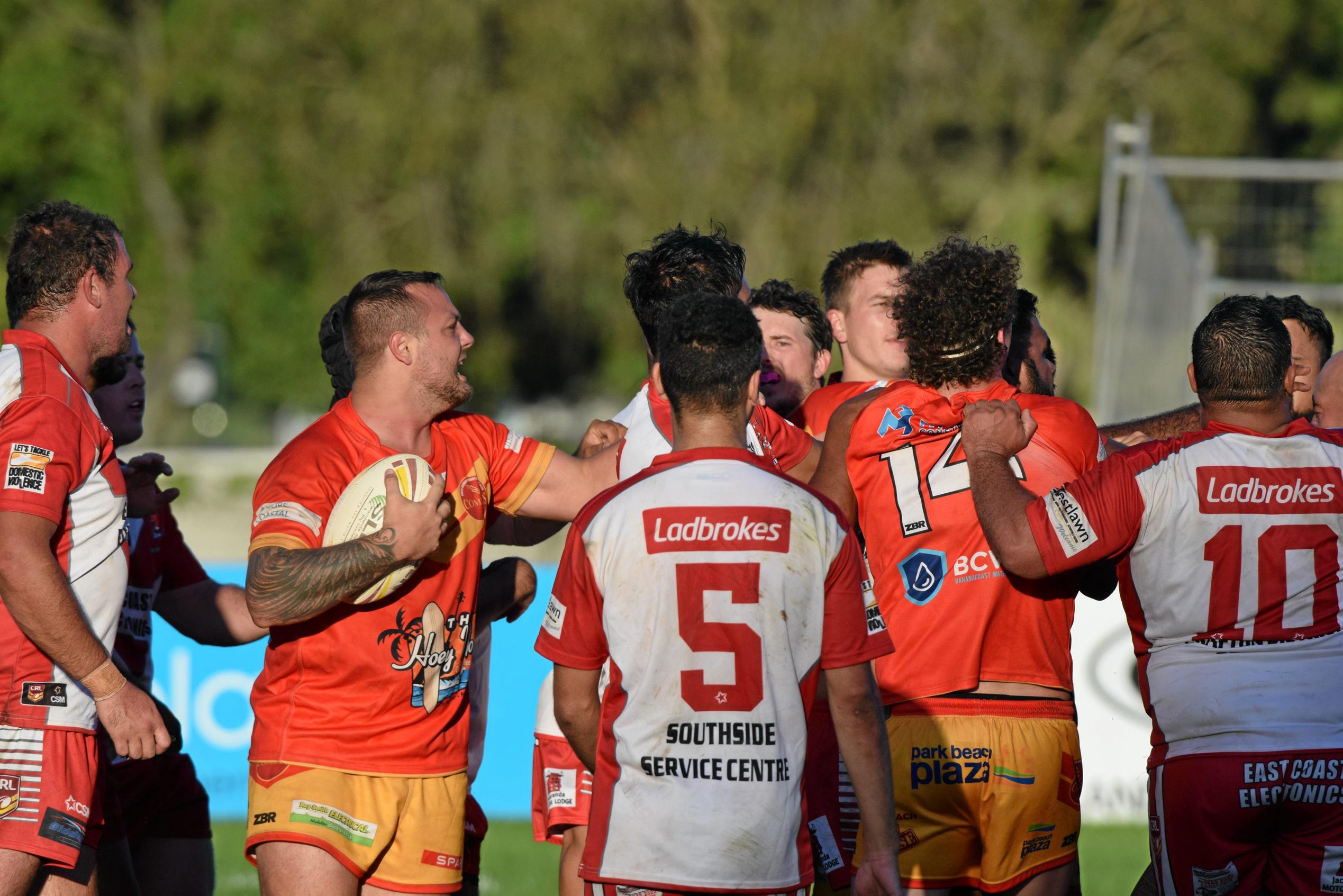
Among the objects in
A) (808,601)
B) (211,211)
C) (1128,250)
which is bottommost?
(808,601)

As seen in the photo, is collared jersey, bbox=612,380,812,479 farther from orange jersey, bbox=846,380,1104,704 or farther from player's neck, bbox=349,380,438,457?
player's neck, bbox=349,380,438,457

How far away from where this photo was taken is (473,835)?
516 cm

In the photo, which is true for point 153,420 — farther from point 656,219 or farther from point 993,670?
point 993,670

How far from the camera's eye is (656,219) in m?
20.6

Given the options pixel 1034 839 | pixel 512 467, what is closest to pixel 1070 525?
pixel 1034 839

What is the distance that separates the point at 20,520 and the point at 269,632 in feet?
2.83

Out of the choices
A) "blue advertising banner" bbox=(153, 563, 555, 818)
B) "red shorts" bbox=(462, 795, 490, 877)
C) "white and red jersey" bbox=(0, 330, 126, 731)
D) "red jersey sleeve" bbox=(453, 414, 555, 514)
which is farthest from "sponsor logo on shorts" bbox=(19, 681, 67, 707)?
"blue advertising banner" bbox=(153, 563, 555, 818)

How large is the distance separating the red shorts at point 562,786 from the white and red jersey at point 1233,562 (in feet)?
5.65

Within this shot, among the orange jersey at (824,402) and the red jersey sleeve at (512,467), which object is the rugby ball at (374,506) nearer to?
the red jersey sleeve at (512,467)

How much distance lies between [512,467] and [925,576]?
1469 millimetres

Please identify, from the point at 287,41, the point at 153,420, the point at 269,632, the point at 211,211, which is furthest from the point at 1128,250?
the point at 211,211

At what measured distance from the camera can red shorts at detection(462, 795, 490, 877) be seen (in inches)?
202

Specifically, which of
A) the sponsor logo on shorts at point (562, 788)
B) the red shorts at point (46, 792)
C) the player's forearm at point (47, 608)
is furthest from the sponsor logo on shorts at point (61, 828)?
the sponsor logo on shorts at point (562, 788)

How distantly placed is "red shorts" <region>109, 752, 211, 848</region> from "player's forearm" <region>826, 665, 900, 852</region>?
10.3 ft
